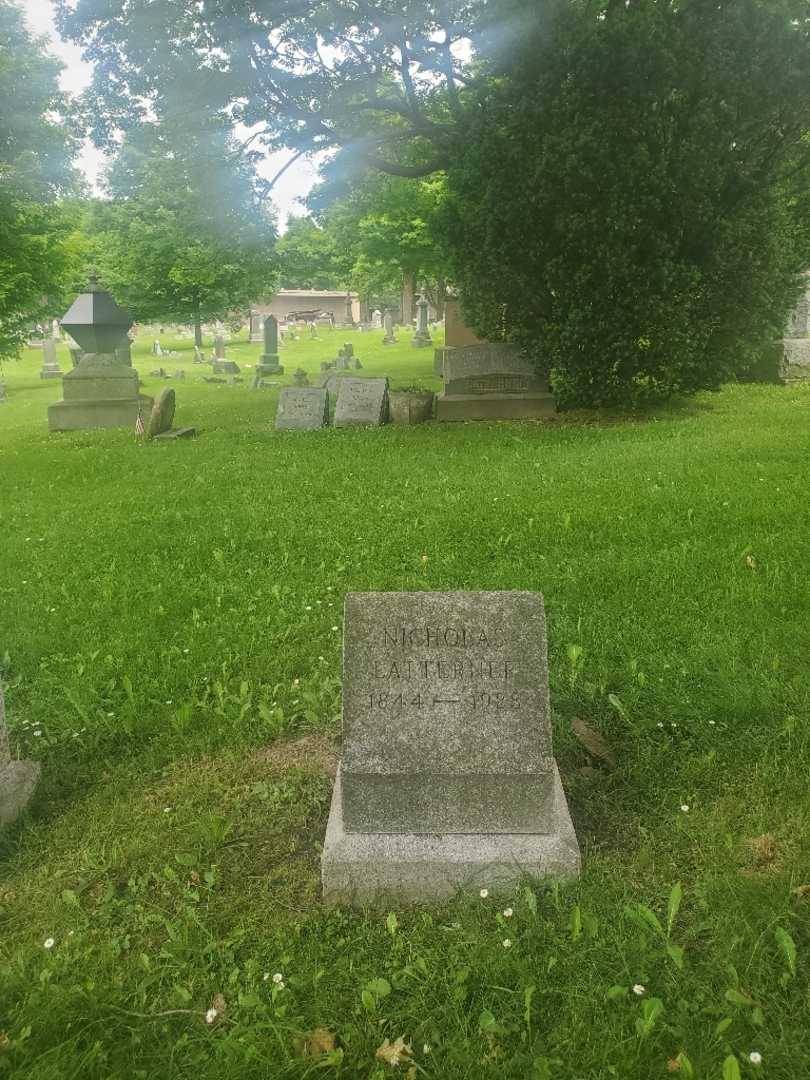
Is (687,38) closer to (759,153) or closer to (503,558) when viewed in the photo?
(759,153)

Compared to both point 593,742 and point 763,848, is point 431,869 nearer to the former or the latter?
point 593,742

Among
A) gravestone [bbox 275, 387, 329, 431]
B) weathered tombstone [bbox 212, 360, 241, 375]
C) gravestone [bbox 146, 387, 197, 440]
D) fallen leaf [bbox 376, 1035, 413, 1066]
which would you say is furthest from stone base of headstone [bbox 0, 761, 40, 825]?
weathered tombstone [bbox 212, 360, 241, 375]

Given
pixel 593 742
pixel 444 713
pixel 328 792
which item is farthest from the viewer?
pixel 593 742

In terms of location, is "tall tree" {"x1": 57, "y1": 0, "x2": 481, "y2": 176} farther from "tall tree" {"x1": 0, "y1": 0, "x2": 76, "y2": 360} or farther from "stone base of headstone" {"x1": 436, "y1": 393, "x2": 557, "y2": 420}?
"stone base of headstone" {"x1": 436, "y1": 393, "x2": 557, "y2": 420}

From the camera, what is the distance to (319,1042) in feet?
7.63

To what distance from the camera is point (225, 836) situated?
3227mm

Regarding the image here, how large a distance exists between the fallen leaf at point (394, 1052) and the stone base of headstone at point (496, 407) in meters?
12.6

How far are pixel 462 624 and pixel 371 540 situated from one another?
3.65 metres

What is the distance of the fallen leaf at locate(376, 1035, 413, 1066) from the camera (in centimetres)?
226

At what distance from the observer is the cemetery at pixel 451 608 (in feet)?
8.17

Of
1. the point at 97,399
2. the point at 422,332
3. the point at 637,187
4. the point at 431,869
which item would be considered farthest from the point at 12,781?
the point at 422,332

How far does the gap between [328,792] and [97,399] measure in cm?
1403

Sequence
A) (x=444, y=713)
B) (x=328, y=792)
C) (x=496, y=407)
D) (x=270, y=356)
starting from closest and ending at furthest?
(x=444, y=713), (x=328, y=792), (x=496, y=407), (x=270, y=356)

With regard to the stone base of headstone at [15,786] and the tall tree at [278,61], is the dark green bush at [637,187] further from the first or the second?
the stone base of headstone at [15,786]
